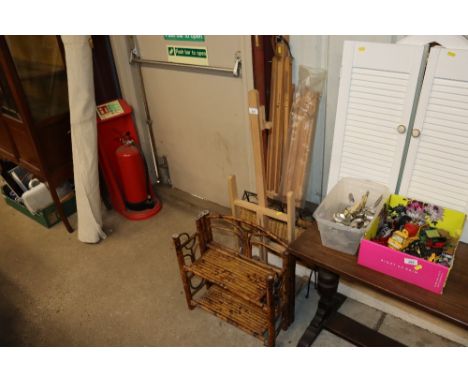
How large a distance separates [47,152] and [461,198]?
8.12 ft

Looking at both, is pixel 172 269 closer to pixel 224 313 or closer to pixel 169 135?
pixel 224 313

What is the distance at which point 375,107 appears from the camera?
1583mm

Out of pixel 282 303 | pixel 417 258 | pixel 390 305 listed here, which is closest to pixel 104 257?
pixel 282 303

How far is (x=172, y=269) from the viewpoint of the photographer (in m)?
2.47

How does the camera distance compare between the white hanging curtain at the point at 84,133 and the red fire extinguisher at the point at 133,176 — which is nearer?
the white hanging curtain at the point at 84,133

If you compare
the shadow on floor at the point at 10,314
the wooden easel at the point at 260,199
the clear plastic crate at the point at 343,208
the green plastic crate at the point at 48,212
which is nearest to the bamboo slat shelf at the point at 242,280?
the wooden easel at the point at 260,199

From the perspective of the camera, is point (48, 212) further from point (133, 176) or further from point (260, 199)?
point (260, 199)

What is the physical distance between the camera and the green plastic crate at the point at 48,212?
293 cm

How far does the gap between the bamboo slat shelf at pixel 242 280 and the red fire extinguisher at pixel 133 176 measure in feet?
3.26

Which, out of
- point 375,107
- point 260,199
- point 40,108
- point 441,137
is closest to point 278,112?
point 260,199

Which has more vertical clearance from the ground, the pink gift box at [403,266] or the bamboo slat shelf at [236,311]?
the pink gift box at [403,266]

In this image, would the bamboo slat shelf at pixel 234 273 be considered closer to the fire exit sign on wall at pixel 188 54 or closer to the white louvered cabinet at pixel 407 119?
the white louvered cabinet at pixel 407 119

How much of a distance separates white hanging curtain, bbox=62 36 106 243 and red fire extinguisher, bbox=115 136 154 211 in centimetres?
20

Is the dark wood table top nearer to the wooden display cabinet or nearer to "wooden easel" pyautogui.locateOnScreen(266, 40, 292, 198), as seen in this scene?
"wooden easel" pyautogui.locateOnScreen(266, 40, 292, 198)
